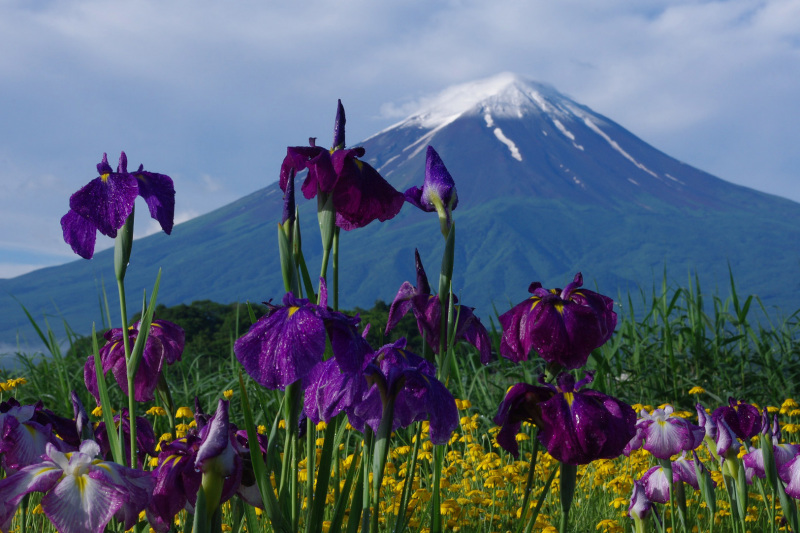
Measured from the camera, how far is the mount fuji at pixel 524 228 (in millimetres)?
106938

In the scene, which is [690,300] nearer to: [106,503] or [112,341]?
[112,341]

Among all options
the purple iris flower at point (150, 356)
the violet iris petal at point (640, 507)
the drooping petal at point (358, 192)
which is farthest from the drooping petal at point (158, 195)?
the violet iris petal at point (640, 507)

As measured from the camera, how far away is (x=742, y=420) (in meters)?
2.62

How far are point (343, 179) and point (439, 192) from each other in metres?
0.27

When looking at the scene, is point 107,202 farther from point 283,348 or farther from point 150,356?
point 283,348

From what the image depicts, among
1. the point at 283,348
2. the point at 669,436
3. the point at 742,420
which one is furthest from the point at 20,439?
the point at 742,420

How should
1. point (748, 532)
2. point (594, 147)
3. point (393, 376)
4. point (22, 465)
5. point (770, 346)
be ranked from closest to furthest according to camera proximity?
point (393, 376), point (22, 465), point (748, 532), point (770, 346), point (594, 147)

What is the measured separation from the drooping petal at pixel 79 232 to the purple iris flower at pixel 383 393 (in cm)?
84

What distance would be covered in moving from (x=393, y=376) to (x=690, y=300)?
6.61 m

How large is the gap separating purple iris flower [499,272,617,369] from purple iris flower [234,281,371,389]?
1.62ft

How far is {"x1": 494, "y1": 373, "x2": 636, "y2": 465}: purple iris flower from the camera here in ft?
5.28

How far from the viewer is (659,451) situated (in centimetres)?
240

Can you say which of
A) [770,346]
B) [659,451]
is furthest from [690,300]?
[659,451]

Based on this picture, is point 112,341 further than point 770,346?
No
